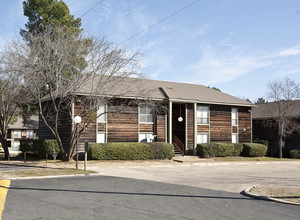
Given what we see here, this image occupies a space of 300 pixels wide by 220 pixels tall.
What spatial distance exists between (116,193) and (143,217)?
337 cm

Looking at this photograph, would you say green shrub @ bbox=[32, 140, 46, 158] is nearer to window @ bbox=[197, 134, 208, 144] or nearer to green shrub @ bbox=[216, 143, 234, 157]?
window @ bbox=[197, 134, 208, 144]

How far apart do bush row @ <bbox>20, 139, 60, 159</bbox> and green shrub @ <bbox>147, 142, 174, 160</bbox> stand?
6790 millimetres

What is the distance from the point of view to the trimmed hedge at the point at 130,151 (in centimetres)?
2248

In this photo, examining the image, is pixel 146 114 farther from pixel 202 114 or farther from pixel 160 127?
pixel 202 114

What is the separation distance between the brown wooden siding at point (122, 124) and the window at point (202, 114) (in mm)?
6300

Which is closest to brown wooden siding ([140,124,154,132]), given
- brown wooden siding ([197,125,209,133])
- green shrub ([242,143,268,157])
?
brown wooden siding ([197,125,209,133])

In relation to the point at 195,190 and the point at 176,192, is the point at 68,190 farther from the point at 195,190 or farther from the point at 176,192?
the point at 195,190

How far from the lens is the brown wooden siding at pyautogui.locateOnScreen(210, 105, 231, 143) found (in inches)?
1186

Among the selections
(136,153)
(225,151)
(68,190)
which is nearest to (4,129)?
(136,153)

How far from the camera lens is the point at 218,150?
2819 cm

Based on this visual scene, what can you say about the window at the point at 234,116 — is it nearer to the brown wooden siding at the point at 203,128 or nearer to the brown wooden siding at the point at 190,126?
the brown wooden siding at the point at 203,128

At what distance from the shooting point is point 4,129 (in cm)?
2473

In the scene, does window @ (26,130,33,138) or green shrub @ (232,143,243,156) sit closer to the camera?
green shrub @ (232,143,243,156)

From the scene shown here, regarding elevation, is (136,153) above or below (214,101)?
below
